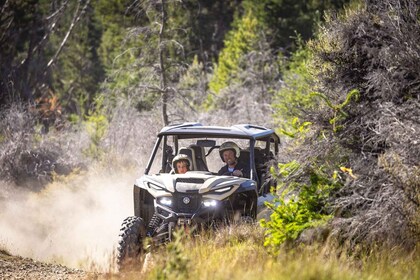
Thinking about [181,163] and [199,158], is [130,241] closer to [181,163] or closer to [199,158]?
[181,163]

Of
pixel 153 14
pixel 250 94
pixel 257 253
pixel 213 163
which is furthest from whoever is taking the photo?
pixel 250 94

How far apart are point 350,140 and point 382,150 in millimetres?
491

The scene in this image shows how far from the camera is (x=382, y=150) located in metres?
8.81

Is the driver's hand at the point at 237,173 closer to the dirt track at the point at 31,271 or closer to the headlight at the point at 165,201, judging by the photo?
the headlight at the point at 165,201

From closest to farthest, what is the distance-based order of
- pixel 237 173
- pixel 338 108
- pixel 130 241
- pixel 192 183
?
pixel 338 108 < pixel 130 241 < pixel 192 183 < pixel 237 173

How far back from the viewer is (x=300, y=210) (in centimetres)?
868

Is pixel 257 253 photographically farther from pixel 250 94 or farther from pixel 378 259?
pixel 250 94

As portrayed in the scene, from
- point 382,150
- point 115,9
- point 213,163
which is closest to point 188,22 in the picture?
point 115,9

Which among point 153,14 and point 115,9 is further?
point 115,9

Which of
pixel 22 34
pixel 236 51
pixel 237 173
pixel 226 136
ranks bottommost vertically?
pixel 237 173

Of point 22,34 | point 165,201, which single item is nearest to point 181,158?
point 165,201

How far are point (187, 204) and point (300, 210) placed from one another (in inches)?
94.9

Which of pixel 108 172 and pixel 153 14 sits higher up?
pixel 153 14

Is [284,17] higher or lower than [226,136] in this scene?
higher
